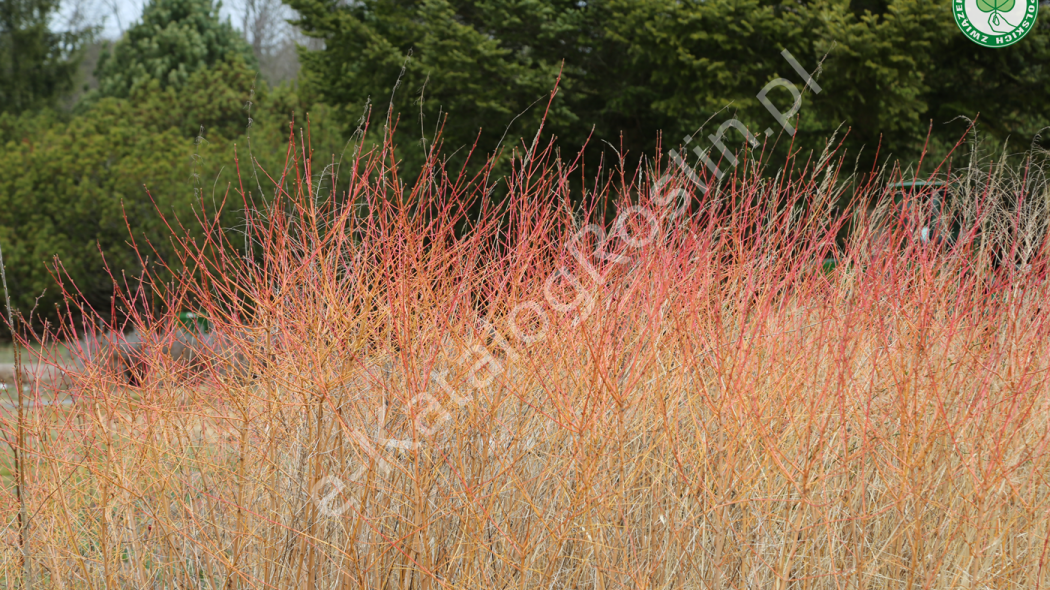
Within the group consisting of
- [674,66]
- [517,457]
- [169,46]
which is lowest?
[517,457]

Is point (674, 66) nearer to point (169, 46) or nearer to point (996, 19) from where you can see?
point (996, 19)

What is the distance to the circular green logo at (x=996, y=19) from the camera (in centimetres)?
745

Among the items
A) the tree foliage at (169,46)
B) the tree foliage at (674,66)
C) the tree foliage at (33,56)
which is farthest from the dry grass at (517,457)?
the tree foliage at (169,46)

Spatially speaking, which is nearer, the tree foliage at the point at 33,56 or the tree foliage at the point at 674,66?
the tree foliage at the point at 674,66

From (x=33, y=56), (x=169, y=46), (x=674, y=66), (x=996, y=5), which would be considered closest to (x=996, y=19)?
(x=996, y=5)

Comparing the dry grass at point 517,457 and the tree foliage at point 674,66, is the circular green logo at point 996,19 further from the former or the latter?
the dry grass at point 517,457

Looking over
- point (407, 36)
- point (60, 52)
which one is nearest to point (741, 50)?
point (407, 36)

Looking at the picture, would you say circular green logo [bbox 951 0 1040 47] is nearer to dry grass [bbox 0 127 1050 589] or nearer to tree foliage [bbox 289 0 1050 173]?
tree foliage [bbox 289 0 1050 173]

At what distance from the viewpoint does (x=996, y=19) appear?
302 inches

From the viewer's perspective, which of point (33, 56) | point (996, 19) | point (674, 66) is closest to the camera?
point (996, 19)

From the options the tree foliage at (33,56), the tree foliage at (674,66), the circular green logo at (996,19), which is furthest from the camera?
the tree foliage at (33,56)

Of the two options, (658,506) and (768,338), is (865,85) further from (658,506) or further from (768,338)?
(658,506)

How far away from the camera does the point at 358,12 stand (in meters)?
10.3

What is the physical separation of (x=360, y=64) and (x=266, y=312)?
7.56 metres
